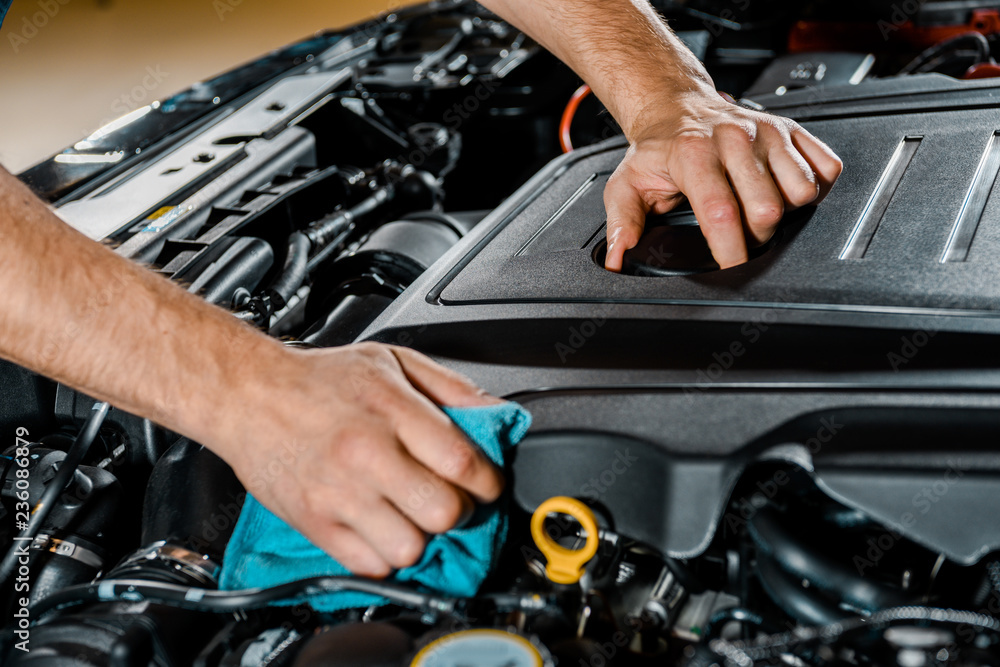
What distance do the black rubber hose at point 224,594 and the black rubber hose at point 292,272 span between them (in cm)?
41

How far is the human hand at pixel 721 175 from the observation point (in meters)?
0.81

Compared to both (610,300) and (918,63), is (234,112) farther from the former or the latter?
(918,63)

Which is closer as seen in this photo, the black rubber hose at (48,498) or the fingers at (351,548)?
the fingers at (351,548)

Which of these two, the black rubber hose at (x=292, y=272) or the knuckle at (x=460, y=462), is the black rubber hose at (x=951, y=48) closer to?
the black rubber hose at (x=292, y=272)

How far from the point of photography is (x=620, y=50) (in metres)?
1.08

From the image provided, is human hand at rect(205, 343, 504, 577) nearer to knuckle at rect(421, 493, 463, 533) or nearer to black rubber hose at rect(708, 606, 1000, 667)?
knuckle at rect(421, 493, 463, 533)

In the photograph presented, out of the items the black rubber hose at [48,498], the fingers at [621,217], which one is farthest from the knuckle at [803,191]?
the black rubber hose at [48,498]

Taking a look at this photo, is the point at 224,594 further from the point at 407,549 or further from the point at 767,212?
the point at 767,212

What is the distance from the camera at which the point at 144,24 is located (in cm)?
531

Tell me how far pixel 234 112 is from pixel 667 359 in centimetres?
102

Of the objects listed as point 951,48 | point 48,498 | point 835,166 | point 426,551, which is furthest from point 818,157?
point 951,48

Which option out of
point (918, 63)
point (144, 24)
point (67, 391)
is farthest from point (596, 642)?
point (144, 24)

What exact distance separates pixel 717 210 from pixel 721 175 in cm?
4

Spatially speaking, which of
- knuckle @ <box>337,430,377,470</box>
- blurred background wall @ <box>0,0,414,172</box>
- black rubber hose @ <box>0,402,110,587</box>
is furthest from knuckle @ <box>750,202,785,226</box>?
blurred background wall @ <box>0,0,414,172</box>
